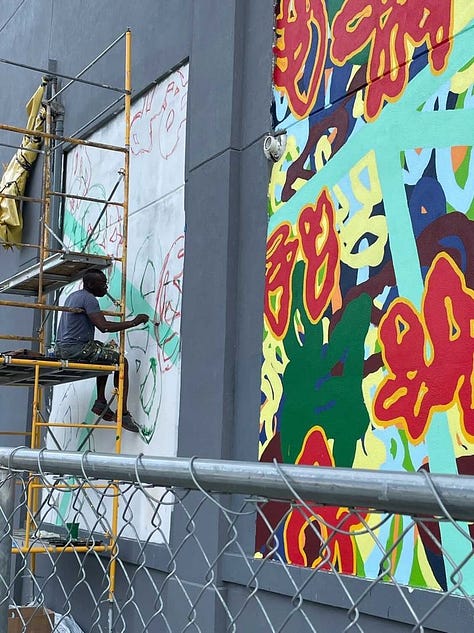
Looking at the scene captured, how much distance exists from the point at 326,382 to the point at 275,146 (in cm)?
170

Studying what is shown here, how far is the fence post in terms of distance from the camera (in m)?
2.59

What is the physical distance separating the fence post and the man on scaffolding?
178 inches

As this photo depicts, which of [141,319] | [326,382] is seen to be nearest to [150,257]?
[141,319]

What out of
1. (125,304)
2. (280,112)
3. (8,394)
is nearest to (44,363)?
(125,304)

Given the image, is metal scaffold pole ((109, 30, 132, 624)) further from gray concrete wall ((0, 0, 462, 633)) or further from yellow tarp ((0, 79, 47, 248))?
yellow tarp ((0, 79, 47, 248))

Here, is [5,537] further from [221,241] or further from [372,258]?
[221,241]

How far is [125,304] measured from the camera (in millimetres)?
7551

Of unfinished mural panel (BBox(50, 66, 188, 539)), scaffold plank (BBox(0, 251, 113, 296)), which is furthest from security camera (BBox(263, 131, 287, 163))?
scaffold plank (BBox(0, 251, 113, 296))

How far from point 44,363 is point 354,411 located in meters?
2.95

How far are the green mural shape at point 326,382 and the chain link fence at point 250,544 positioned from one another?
1.36ft

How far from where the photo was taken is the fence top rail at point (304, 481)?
4.54 feet

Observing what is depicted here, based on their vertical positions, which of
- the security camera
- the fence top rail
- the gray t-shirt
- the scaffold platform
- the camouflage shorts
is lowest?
the fence top rail

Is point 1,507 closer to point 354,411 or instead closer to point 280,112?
point 354,411

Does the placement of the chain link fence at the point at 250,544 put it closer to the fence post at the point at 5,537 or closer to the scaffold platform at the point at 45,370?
the fence post at the point at 5,537
